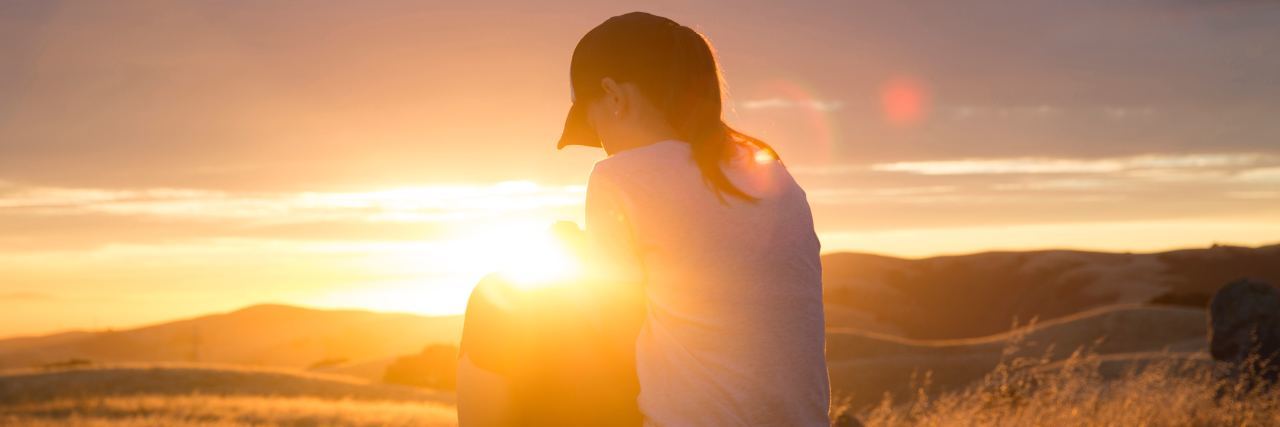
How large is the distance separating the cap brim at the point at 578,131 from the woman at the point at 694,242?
0.35ft

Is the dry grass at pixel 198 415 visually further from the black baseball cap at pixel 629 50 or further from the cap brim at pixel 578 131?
the black baseball cap at pixel 629 50

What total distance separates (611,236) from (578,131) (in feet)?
1.74

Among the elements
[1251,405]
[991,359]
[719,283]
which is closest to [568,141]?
[719,283]

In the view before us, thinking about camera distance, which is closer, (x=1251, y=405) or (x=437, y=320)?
(x=1251, y=405)

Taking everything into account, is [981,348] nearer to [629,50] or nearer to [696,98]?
[696,98]

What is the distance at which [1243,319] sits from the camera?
20531 mm

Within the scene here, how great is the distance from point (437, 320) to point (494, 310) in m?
148

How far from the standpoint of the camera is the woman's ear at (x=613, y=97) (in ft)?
10.4

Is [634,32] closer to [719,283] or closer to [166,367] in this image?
[719,283]

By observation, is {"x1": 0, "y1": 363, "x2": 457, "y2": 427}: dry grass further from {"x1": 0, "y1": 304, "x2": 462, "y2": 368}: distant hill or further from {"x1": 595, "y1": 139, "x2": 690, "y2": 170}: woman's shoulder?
{"x1": 0, "y1": 304, "x2": 462, "y2": 368}: distant hill

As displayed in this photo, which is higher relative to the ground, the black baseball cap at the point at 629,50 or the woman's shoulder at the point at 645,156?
the black baseball cap at the point at 629,50

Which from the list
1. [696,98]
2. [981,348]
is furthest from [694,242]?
[981,348]

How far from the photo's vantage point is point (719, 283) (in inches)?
119

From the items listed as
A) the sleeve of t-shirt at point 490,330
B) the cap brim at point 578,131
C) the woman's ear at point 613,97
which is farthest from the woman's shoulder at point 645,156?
the sleeve of t-shirt at point 490,330
